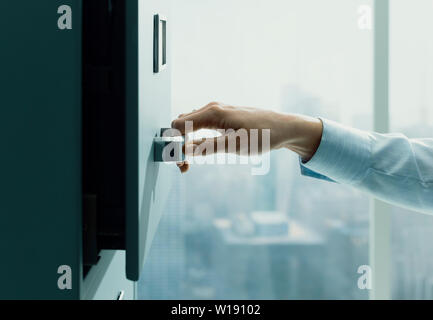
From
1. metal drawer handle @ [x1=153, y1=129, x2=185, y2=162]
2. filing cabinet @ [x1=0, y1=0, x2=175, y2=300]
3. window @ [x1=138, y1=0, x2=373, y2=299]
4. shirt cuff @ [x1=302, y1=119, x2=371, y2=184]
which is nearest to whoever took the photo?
filing cabinet @ [x1=0, y1=0, x2=175, y2=300]

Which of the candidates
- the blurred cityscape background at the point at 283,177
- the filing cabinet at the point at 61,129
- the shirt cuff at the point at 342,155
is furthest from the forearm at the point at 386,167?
the blurred cityscape background at the point at 283,177

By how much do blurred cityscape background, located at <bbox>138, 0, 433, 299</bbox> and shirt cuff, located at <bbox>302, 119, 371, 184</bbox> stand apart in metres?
0.53

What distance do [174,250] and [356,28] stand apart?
2.73ft

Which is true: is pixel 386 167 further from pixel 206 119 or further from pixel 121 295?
pixel 121 295

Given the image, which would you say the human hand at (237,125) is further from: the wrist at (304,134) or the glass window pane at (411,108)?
the glass window pane at (411,108)

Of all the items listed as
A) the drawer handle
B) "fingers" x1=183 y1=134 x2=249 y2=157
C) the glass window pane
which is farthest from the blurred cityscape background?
"fingers" x1=183 y1=134 x2=249 y2=157

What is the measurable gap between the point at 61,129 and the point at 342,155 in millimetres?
414

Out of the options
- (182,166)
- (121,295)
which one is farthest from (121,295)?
(182,166)

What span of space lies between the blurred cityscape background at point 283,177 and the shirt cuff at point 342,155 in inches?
20.7

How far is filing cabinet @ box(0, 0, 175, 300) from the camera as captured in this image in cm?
34

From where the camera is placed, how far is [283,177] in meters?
1.16

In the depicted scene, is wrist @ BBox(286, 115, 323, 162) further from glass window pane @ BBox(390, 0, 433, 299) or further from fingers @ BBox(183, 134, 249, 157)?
glass window pane @ BBox(390, 0, 433, 299)

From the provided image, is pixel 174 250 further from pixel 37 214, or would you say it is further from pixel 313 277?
pixel 37 214

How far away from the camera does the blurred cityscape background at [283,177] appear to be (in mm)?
1089
